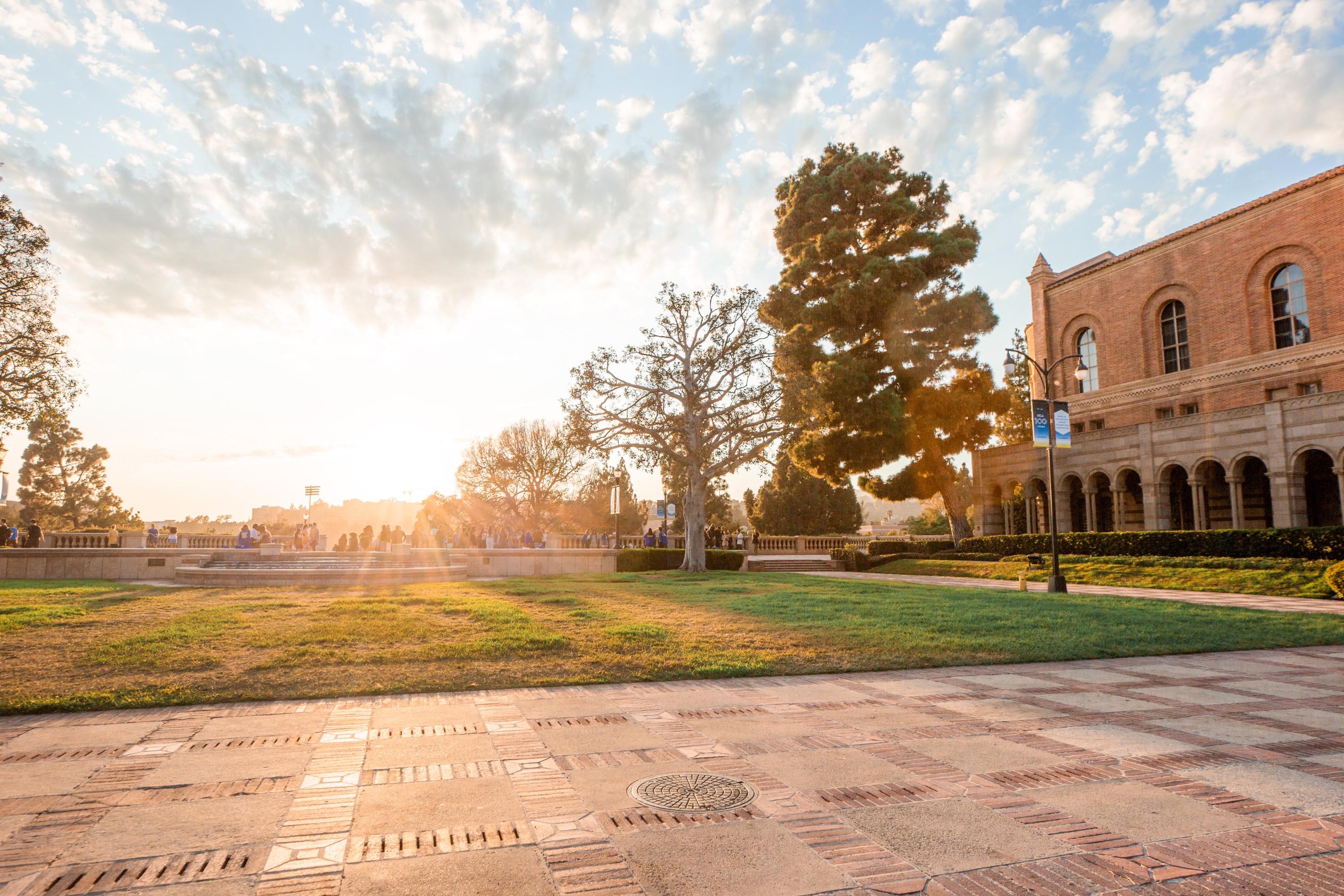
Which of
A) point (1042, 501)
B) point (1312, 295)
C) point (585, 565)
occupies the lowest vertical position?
point (585, 565)

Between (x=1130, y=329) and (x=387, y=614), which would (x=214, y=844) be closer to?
(x=387, y=614)

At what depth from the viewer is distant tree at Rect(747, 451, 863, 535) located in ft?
195

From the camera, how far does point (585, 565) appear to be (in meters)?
30.8

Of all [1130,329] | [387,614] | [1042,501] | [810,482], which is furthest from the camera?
[810,482]

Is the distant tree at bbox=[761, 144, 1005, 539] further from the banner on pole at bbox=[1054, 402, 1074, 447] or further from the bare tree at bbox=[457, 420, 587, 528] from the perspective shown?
the bare tree at bbox=[457, 420, 587, 528]

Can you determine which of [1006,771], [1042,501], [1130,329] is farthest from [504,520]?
[1006,771]

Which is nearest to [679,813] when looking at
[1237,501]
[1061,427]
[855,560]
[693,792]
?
[693,792]

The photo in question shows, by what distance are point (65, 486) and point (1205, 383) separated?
7765cm

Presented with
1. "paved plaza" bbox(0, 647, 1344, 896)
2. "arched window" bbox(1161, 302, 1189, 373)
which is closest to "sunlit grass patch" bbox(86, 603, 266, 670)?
"paved plaza" bbox(0, 647, 1344, 896)

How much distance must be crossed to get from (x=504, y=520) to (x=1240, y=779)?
58.8 meters

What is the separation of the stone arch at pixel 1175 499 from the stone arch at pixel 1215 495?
428 millimetres

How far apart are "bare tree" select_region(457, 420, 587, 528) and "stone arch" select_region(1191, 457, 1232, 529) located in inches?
1519

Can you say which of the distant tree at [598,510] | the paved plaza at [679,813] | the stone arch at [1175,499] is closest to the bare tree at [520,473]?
the distant tree at [598,510]

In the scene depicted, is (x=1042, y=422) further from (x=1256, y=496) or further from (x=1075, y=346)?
(x=1075, y=346)
